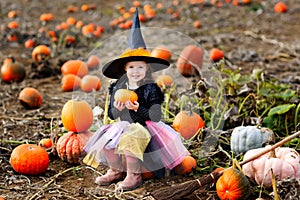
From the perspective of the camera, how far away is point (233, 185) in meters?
3.39

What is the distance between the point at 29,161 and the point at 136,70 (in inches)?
38.7

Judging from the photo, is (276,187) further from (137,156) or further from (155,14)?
(155,14)

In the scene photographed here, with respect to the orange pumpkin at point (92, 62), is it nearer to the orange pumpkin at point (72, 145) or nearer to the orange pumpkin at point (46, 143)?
the orange pumpkin at point (46, 143)

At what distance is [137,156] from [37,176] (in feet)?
2.61

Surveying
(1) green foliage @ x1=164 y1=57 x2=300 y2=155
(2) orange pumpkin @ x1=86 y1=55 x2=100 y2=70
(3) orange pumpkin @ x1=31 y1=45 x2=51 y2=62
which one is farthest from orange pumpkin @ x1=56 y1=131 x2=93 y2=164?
(3) orange pumpkin @ x1=31 y1=45 x2=51 y2=62

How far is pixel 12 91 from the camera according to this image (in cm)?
605

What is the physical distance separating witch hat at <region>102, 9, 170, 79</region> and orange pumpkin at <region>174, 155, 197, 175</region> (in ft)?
2.21

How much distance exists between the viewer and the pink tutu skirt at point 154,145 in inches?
146

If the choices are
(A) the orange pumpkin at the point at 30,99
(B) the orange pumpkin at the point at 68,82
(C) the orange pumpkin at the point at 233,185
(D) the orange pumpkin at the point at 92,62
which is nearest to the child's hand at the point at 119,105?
(C) the orange pumpkin at the point at 233,185

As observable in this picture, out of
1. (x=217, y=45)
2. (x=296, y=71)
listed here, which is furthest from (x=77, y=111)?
(x=217, y=45)

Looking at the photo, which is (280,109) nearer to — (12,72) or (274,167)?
(274,167)

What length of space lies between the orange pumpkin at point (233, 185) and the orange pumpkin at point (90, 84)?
89.0 inches

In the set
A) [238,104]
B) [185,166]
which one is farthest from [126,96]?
[238,104]

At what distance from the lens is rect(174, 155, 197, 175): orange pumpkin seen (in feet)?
12.8
